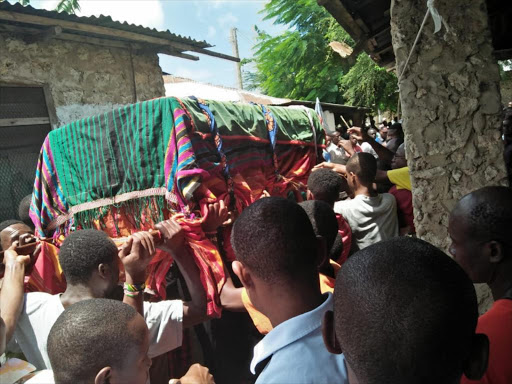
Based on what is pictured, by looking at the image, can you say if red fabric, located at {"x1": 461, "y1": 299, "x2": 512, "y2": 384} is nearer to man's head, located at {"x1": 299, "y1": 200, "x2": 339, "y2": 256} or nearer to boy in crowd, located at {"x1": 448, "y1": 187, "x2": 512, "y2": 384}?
boy in crowd, located at {"x1": 448, "y1": 187, "x2": 512, "y2": 384}

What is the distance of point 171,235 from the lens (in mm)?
1864

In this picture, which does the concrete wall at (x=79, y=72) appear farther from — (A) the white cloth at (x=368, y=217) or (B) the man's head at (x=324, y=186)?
(A) the white cloth at (x=368, y=217)

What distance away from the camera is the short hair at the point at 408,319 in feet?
2.39

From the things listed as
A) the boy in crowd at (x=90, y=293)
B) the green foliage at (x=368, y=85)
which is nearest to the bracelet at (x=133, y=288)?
the boy in crowd at (x=90, y=293)

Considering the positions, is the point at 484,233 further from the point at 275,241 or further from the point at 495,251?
the point at 275,241

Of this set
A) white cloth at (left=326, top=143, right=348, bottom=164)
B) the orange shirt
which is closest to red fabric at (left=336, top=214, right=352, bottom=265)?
the orange shirt

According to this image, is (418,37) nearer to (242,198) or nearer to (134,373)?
→ (242,198)

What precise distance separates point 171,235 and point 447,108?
156 centimetres

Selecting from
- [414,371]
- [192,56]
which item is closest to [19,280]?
[414,371]

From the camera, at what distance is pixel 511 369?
1.09 metres

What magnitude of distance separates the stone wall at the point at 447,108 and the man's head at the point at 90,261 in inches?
64.1

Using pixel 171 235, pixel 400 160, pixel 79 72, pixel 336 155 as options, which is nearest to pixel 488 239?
pixel 171 235

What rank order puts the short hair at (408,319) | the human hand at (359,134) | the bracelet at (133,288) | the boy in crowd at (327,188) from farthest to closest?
the human hand at (359,134), the boy in crowd at (327,188), the bracelet at (133,288), the short hair at (408,319)

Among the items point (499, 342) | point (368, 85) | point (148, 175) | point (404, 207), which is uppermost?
point (368, 85)
